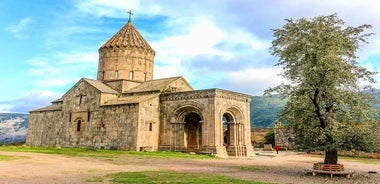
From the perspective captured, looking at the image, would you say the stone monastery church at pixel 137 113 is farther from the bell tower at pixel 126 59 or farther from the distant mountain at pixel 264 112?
the distant mountain at pixel 264 112

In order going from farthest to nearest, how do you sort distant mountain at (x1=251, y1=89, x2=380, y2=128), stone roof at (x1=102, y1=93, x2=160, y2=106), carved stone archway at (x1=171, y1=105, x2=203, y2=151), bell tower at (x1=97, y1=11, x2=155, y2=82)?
distant mountain at (x1=251, y1=89, x2=380, y2=128), bell tower at (x1=97, y1=11, x2=155, y2=82), stone roof at (x1=102, y1=93, x2=160, y2=106), carved stone archway at (x1=171, y1=105, x2=203, y2=151)

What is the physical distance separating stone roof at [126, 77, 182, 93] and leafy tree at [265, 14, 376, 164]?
18.5 m

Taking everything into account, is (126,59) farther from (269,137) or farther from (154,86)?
(269,137)

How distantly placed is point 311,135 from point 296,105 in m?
1.67

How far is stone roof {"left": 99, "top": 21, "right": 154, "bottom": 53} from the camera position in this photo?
39.2 metres

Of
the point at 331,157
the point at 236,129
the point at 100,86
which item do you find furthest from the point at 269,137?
the point at 331,157

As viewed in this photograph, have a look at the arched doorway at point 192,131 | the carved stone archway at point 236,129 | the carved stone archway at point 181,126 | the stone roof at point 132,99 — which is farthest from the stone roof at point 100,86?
the carved stone archway at point 236,129

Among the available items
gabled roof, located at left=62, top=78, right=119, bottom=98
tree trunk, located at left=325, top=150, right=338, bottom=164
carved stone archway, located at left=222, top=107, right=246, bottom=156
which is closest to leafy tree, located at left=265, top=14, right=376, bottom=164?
tree trunk, located at left=325, top=150, right=338, bottom=164

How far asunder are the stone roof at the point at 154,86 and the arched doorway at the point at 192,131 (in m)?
4.21

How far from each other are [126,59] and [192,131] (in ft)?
39.3

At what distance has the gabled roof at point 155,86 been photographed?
3449 cm

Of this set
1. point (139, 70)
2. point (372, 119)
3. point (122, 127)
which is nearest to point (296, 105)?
point (372, 119)

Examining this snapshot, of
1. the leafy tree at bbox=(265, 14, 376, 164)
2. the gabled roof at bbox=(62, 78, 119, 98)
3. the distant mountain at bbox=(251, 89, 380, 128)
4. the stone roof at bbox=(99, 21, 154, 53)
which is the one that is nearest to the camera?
the leafy tree at bbox=(265, 14, 376, 164)

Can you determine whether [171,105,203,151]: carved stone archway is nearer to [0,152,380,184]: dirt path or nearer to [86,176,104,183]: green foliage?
[0,152,380,184]: dirt path
